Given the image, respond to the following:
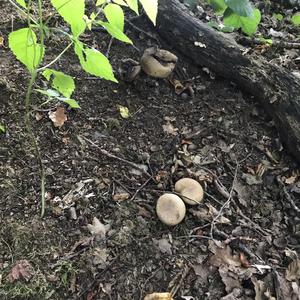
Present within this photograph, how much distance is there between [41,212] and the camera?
8.87 feet

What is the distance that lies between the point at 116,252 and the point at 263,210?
3.47 feet

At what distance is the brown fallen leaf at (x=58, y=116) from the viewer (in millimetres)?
3155

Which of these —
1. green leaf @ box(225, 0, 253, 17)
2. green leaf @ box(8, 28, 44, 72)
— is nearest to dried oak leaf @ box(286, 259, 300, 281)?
green leaf @ box(225, 0, 253, 17)

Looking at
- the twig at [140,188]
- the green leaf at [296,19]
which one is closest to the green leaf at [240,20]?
the green leaf at [296,19]

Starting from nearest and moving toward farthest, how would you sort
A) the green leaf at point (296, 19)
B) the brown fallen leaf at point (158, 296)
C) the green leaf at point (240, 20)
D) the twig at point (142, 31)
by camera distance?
the brown fallen leaf at point (158, 296) < the green leaf at point (240, 20) < the twig at point (142, 31) < the green leaf at point (296, 19)

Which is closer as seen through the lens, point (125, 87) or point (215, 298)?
point (215, 298)

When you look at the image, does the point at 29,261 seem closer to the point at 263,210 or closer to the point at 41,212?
the point at 41,212

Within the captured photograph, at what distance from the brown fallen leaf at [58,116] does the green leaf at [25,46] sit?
1.16 m

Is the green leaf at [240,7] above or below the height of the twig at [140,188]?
above

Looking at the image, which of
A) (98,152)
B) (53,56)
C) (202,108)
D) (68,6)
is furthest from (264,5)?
(68,6)

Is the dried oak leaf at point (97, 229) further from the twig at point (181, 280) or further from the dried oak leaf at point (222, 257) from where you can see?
the dried oak leaf at point (222, 257)

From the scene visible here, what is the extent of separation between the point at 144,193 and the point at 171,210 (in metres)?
0.28

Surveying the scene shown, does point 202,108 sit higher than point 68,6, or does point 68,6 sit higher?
point 68,6

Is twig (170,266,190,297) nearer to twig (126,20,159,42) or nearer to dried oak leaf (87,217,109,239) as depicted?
dried oak leaf (87,217,109,239)
